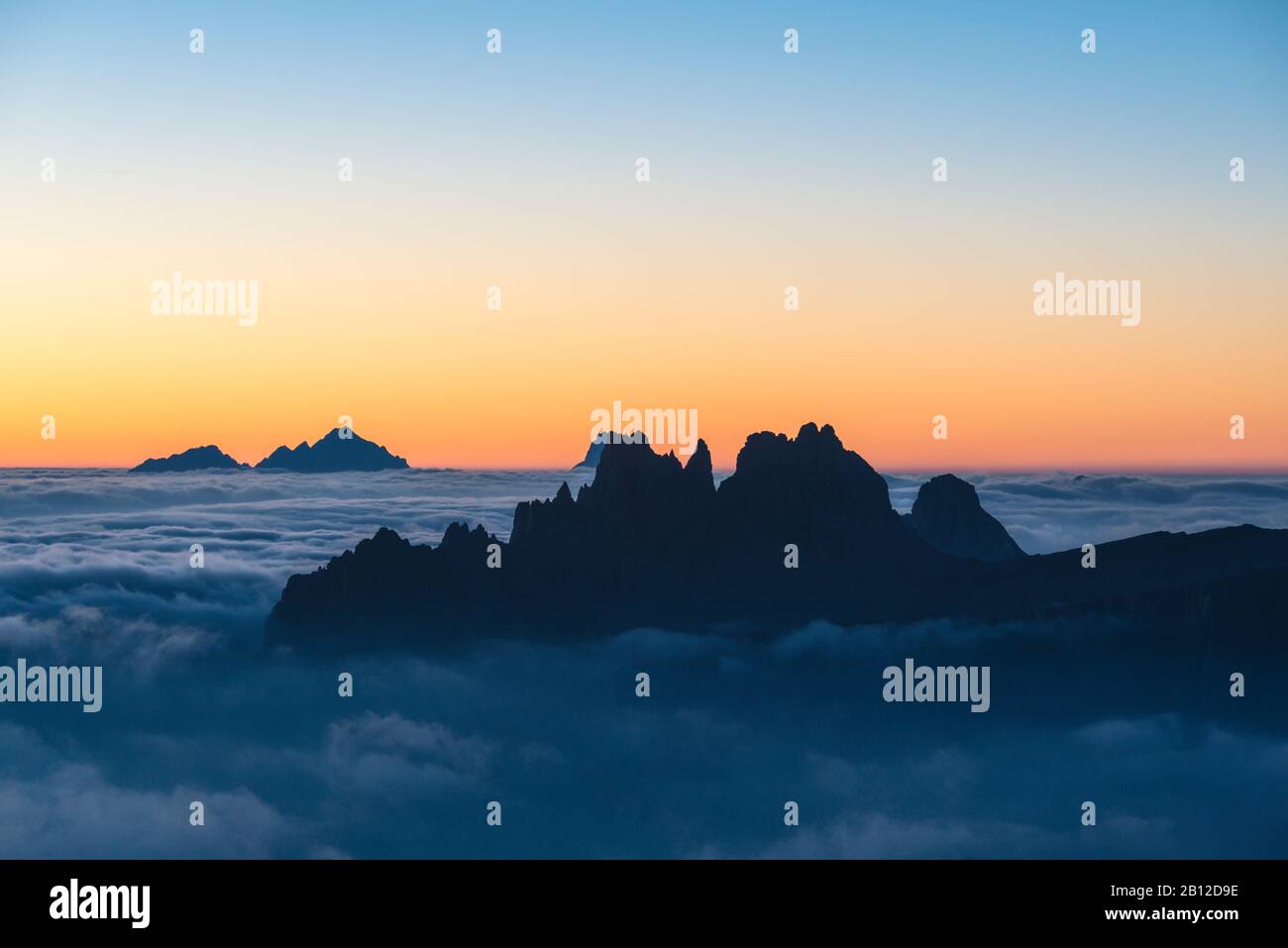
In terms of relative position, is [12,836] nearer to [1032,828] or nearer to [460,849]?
[460,849]

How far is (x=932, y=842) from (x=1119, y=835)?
28.6 meters

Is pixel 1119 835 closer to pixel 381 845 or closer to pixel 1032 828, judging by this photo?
pixel 1032 828

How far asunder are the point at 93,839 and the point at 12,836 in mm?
13726

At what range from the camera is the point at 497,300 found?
109 metres

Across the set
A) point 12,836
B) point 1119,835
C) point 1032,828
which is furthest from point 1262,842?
point 12,836

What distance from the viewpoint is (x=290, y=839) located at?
192 metres
